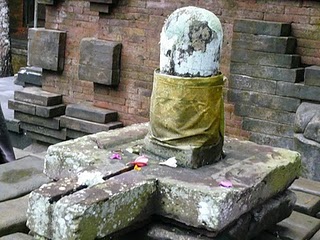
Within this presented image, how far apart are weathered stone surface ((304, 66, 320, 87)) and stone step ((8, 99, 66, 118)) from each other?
2993 millimetres

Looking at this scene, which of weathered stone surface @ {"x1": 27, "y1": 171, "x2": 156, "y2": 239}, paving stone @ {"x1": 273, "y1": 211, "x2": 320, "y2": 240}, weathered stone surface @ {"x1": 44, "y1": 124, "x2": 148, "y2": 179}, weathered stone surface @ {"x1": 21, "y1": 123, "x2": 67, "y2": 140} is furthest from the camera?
weathered stone surface @ {"x1": 21, "y1": 123, "x2": 67, "y2": 140}

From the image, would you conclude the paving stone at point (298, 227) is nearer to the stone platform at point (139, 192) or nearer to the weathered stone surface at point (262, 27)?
the stone platform at point (139, 192)

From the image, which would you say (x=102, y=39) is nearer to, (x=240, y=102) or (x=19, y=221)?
(x=240, y=102)

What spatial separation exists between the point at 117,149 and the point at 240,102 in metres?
2.51

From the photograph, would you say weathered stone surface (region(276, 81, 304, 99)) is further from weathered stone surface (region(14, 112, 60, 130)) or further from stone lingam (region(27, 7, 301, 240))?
weathered stone surface (region(14, 112, 60, 130))

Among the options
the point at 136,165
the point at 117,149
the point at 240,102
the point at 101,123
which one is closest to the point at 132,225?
the point at 136,165

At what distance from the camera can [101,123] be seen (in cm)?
662

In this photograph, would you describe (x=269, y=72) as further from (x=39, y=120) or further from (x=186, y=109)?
(x=39, y=120)

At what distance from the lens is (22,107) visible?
7238 mm

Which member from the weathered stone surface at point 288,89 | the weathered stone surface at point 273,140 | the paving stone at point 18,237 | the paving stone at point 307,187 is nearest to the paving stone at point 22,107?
the weathered stone surface at point 273,140

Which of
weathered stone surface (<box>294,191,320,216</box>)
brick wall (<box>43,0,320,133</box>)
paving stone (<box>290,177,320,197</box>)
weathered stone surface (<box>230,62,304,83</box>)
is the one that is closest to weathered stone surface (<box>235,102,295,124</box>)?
brick wall (<box>43,0,320,133</box>)

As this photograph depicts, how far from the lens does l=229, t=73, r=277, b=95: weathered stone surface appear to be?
556 cm

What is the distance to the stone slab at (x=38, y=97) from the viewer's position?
7.05 m

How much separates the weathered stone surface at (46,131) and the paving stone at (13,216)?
10.7ft
